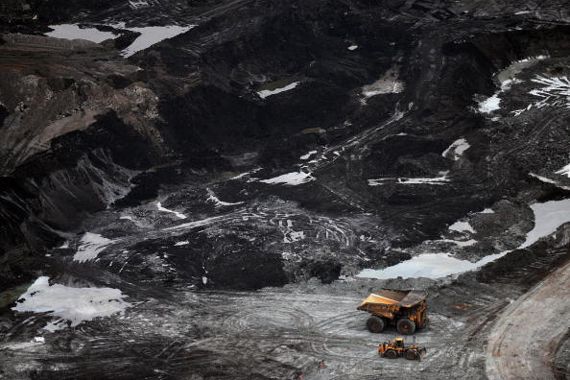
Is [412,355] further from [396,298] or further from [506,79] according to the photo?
[506,79]

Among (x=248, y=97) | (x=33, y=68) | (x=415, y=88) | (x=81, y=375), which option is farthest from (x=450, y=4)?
(x=81, y=375)

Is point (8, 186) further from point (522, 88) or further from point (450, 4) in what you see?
point (450, 4)

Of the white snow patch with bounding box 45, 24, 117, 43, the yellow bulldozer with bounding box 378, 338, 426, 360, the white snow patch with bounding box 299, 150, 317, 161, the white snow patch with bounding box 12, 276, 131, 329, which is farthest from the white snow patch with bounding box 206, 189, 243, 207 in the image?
the yellow bulldozer with bounding box 378, 338, 426, 360

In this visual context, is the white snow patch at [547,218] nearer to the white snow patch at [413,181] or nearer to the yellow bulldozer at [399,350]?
the white snow patch at [413,181]

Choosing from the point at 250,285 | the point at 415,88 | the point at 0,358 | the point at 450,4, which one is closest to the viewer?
the point at 0,358

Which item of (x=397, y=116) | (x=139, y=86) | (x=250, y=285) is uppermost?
(x=139, y=86)

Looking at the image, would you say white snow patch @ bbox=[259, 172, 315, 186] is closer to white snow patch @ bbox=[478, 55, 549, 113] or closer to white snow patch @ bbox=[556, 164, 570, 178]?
white snow patch @ bbox=[478, 55, 549, 113]

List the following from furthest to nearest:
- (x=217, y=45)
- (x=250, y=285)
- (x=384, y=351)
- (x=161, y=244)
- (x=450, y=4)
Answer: (x=450, y=4) < (x=217, y=45) < (x=161, y=244) < (x=250, y=285) < (x=384, y=351)
